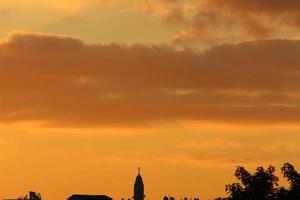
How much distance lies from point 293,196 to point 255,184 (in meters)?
6.05

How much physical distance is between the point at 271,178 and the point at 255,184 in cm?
204

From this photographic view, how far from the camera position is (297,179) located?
134m

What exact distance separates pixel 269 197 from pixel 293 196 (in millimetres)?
3554

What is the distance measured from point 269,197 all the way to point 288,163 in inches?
176

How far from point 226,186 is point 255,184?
351 cm

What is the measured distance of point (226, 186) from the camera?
13675 centimetres

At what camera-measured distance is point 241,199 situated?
435ft

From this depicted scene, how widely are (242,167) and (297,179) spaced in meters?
6.34

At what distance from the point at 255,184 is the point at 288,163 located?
4.51m

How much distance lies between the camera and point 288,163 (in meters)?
134

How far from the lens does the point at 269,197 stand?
133m

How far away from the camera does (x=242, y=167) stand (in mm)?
135000
